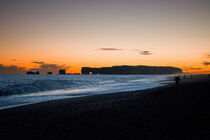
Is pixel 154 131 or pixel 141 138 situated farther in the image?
pixel 154 131

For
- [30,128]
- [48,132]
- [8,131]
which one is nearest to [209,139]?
[48,132]

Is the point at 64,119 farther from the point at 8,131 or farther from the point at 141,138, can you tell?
the point at 141,138

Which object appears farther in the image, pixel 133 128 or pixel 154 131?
pixel 133 128

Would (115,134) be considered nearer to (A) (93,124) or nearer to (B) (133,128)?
(B) (133,128)

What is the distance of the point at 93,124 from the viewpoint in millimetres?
6742

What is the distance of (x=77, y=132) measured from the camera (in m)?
5.89

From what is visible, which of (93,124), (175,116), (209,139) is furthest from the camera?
(175,116)

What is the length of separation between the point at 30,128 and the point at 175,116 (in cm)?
661

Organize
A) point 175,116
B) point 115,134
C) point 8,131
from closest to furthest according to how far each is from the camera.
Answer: point 115,134
point 8,131
point 175,116

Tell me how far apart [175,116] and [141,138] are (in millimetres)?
3206

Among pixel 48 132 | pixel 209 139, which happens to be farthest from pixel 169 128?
pixel 48 132

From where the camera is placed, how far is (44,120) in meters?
7.73

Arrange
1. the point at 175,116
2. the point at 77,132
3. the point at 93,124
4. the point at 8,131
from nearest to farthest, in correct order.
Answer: the point at 77,132 → the point at 8,131 → the point at 93,124 → the point at 175,116

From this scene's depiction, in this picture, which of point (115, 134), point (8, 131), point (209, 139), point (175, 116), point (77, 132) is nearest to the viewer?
point (209, 139)
